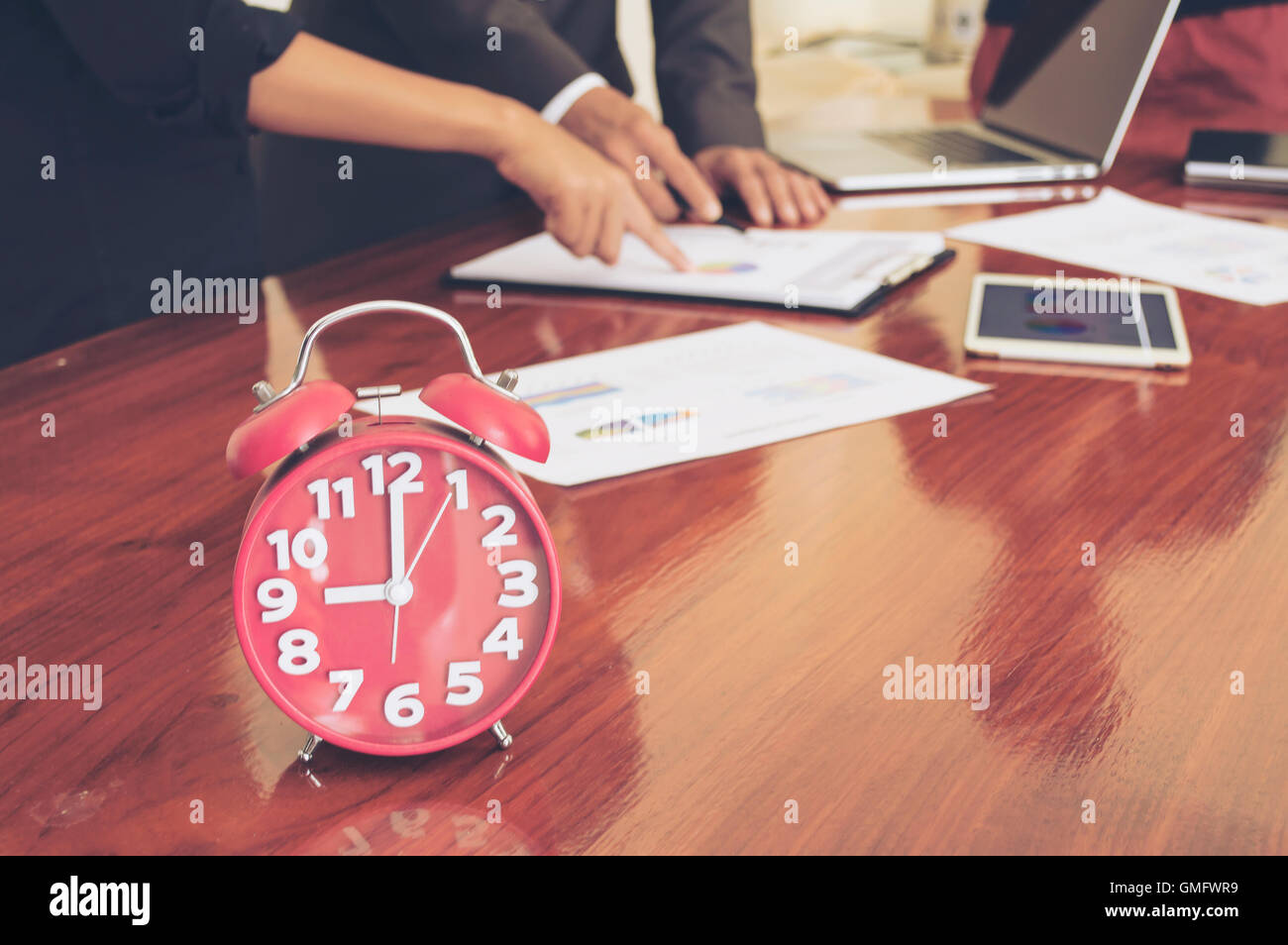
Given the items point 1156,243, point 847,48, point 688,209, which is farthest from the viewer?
point 847,48

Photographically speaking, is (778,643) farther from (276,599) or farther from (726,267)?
(726,267)

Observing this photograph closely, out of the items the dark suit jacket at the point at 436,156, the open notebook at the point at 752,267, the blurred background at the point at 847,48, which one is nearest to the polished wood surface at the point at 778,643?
the open notebook at the point at 752,267

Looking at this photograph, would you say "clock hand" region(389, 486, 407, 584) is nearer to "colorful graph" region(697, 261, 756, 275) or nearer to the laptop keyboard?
"colorful graph" region(697, 261, 756, 275)

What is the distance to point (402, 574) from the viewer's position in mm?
457

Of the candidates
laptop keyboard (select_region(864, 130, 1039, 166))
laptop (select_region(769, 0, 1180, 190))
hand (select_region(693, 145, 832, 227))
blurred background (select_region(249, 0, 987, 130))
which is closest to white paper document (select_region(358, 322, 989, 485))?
hand (select_region(693, 145, 832, 227))

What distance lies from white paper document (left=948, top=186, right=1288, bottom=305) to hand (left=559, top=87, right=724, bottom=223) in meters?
0.31

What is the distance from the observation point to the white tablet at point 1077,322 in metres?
0.91

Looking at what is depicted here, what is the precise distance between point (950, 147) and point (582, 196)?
86 cm

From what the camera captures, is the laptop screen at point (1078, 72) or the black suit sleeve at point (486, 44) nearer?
the black suit sleeve at point (486, 44)

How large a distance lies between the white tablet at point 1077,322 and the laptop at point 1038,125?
54cm

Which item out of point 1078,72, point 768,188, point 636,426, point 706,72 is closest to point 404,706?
point 636,426

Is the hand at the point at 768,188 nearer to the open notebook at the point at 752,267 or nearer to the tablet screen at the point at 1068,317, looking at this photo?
the open notebook at the point at 752,267
